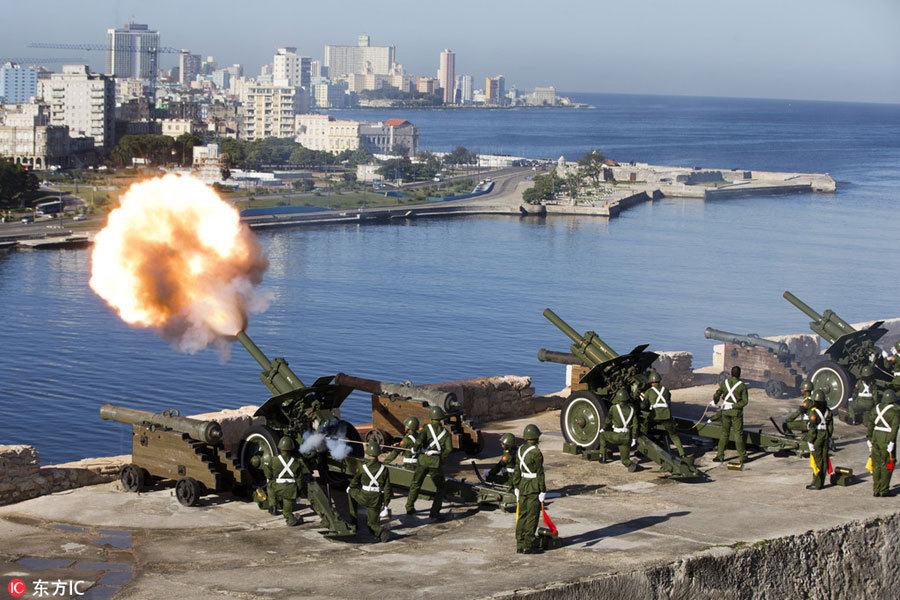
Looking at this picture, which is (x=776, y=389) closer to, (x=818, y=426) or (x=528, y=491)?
(x=818, y=426)

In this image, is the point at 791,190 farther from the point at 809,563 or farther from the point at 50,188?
the point at 809,563

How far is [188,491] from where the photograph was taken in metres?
16.0

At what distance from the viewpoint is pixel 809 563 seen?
15391mm

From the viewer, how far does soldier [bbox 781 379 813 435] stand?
17.9m

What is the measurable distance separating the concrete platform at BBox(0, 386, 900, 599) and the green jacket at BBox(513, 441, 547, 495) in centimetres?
80

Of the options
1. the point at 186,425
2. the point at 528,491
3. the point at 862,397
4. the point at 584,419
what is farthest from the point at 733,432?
the point at 186,425

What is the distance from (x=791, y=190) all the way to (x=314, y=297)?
4758 inches

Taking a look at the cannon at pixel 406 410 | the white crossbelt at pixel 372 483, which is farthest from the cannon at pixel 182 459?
the cannon at pixel 406 410

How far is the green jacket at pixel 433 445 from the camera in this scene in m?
15.9

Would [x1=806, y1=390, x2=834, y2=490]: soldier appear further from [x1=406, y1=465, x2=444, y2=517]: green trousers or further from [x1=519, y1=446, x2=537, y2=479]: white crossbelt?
[x1=406, y1=465, x2=444, y2=517]: green trousers

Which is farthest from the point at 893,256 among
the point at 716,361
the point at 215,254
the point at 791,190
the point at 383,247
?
the point at 215,254

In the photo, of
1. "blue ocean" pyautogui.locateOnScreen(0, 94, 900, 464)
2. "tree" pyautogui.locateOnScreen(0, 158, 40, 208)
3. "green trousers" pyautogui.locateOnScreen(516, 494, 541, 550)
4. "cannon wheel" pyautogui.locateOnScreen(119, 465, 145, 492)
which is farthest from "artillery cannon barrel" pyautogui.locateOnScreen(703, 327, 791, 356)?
"tree" pyautogui.locateOnScreen(0, 158, 40, 208)

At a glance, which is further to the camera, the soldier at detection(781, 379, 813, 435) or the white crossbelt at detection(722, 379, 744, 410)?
the white crossbelt at detection(722, 379, 744, 410)

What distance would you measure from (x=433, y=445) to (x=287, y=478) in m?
2.10
